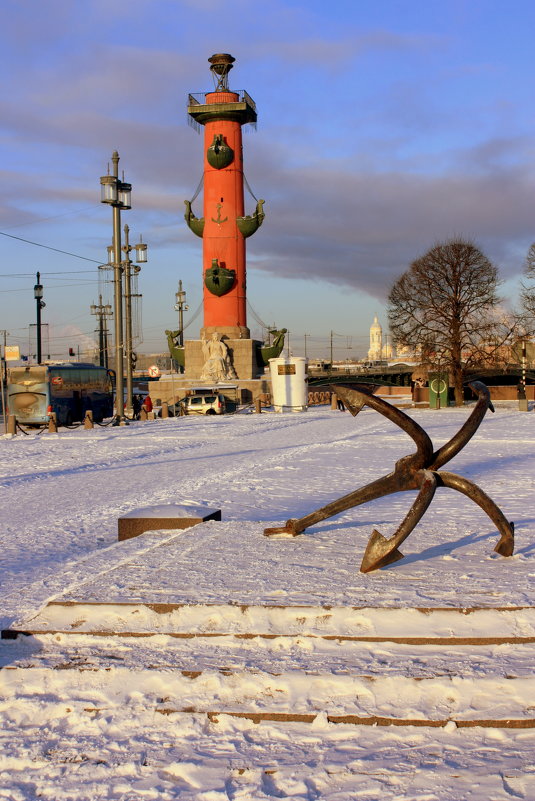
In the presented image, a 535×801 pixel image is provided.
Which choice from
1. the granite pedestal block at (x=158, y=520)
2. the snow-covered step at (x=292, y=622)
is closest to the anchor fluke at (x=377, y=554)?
the snow-covered step at (x=292, y=622)

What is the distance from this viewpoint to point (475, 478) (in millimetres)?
12836

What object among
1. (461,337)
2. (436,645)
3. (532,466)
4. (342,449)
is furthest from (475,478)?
(461,337)

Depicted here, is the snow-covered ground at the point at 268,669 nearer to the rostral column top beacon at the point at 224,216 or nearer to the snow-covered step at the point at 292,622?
the snow-covered step at the point at 292,622

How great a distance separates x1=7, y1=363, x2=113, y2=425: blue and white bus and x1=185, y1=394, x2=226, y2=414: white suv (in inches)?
184

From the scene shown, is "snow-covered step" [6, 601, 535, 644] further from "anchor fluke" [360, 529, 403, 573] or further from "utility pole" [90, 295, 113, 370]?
"utility pole" [90, 295, 113, 370]

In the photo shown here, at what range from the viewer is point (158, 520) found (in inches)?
315

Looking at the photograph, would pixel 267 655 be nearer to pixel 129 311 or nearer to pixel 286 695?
pixel 286 695

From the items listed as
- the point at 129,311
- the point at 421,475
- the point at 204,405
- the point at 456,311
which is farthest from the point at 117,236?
the point at 421,475

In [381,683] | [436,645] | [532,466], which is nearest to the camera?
[381,683]

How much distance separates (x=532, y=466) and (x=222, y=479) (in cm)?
537

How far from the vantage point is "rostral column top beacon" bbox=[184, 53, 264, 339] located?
50125mm

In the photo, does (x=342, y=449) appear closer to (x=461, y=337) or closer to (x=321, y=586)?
(x=321, y=586)

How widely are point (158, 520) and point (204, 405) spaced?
29.8 meters

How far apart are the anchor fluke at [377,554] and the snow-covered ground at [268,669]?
0.08 metres
